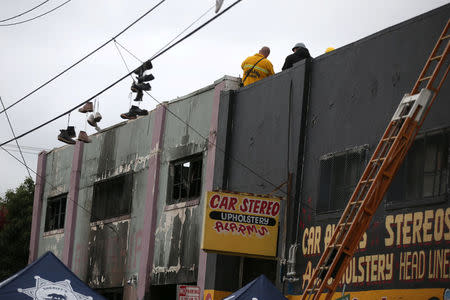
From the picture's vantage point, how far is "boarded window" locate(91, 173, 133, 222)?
2541 cm

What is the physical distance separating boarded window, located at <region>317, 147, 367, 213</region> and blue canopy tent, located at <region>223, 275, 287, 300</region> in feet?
8.93

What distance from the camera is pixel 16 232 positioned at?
3944 cm

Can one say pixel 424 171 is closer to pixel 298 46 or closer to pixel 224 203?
pixel 224 203

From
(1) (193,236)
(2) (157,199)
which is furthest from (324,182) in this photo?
(2) (157,199)

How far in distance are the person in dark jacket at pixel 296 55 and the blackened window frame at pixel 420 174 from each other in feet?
15.0

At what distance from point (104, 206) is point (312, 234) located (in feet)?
34.8

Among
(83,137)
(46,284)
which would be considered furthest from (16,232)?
(46,284)

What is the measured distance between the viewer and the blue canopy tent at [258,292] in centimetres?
1440

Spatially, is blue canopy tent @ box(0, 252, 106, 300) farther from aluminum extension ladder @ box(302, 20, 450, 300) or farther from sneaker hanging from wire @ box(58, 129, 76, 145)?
sneaker hanging from wire @ box(58, 129, 76, 145)

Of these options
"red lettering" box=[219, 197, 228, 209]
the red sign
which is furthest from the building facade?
"red lettering" box=[219, 197, 228, 209]

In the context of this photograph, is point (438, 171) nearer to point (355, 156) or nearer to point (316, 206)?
point (355, 156)

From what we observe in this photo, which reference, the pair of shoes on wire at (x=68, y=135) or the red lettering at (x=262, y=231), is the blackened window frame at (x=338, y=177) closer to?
the red lettering at (x=262, y=231)

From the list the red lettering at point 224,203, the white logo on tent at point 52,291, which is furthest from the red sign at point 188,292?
the white logo on tent at point 52,291

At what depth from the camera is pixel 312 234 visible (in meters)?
17.3
